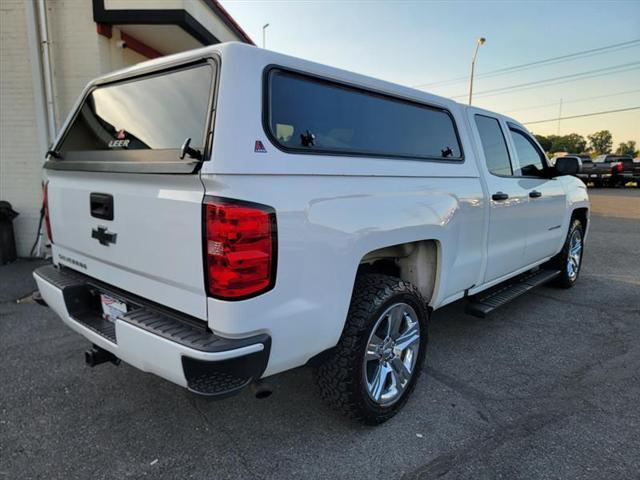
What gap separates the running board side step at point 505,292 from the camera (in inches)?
144

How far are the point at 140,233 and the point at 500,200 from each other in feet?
9.39

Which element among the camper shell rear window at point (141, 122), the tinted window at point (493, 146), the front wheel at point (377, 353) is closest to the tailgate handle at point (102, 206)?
the camper shell rear window at point (141, 122)

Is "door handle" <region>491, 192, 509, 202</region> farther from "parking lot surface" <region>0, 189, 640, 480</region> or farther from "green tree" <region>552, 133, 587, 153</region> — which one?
"green tree" <region>552, 133, 587, 153</region>

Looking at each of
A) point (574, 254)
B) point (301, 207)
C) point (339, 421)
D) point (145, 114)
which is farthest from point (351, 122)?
point (574, 254)

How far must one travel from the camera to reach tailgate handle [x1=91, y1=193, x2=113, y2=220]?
7.70 feet

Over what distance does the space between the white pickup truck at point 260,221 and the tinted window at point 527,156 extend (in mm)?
1055

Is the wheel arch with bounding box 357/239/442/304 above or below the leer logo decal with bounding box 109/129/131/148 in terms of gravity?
below

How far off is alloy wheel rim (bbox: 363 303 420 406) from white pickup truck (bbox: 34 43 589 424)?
0.5 inches

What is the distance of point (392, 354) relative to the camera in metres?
2.75

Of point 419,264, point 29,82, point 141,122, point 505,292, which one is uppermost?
point 29,82

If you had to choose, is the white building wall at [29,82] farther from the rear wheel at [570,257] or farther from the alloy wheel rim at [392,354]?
the rear wheel at [570,257]

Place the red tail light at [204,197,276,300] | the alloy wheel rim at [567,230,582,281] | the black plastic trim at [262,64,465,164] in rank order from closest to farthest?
the red tail light at [204,197,276,300] < the black plastic trim at [262,64,465,164] < the alloy wheel rim at [567,230,582,281]

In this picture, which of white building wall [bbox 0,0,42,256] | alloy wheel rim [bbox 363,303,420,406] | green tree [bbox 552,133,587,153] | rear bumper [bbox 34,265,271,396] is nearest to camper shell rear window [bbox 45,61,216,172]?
rear bumper [bbox 34,265,271,396]

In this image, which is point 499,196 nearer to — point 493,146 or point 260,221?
point 493,146
